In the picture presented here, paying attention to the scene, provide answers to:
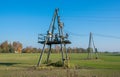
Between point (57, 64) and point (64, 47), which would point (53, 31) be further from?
point (57, 64)

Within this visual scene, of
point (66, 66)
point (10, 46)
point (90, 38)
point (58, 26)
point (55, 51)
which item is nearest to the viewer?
point (66, 66)

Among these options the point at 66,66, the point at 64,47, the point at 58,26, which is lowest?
the point at 66,66

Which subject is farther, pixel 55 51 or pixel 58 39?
pixel 55 51

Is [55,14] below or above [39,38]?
above

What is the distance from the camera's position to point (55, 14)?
1401 inches

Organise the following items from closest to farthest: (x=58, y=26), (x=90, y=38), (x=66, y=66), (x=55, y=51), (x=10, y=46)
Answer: (x=66, y=66), (x=58, y=26), (x=90, y=38), (x=55, y=51), (x=10, y=46)

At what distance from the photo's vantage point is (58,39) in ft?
116

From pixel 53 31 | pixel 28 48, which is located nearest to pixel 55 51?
pixel 28 48

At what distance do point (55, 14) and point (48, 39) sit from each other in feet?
11.3

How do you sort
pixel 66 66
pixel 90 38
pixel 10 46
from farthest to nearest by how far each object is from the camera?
pixel 10 46 < pixel 90 38 < pixel 66 66

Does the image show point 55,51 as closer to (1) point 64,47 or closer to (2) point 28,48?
(2) point 28,48

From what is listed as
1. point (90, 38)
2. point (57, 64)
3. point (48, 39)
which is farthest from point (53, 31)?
point (90, 38)

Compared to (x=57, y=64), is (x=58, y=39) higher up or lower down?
higher up

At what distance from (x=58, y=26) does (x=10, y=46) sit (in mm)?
125148
